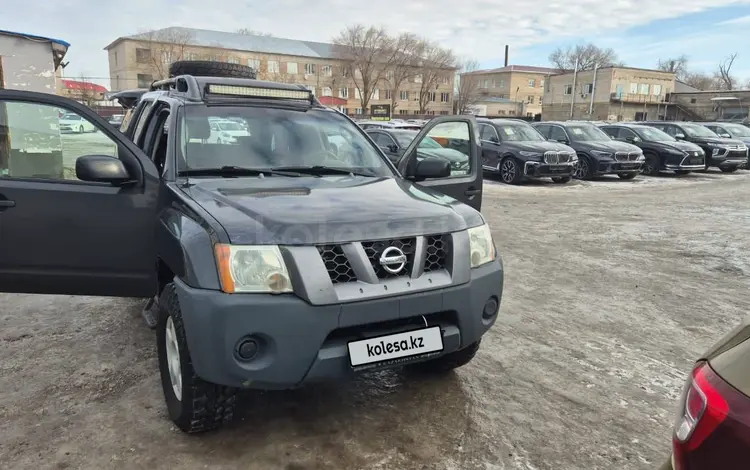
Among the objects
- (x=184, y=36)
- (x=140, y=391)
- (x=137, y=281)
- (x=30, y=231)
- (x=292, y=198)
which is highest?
(x=184, y=36)

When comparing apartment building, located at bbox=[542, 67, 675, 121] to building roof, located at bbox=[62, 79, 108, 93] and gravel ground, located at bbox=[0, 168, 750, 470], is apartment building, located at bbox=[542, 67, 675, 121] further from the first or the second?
gravel ground, located at bbox=[0, 168, 750, 470]

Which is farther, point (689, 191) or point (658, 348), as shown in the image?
point (689, 191)

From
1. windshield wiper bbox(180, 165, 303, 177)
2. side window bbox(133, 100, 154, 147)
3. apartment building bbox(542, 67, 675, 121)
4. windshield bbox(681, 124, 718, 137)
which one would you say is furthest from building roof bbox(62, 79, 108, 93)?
windshield wiper bbox(180, 165, 303, 177)

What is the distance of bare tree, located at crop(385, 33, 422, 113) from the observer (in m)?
59.2

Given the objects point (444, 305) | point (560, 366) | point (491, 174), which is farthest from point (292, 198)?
point (491, 174)

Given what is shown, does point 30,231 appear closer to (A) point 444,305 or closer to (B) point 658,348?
(A) point 444,305

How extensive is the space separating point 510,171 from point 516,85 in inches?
3375

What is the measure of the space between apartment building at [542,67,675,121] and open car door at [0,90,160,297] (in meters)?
66.2

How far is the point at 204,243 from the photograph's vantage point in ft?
7.72

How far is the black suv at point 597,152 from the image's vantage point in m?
14.5

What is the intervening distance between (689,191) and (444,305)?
13.0 metres

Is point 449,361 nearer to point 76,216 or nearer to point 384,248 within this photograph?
point 384,248

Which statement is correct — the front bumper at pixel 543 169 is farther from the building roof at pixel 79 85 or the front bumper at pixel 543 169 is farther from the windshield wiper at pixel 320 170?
the building roof at pixel 79 85

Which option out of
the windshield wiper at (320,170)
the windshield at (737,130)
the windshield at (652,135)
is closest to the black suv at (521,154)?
the windshield at (652,135)
